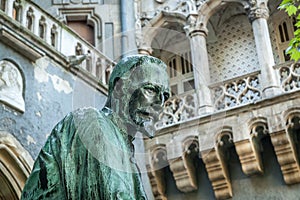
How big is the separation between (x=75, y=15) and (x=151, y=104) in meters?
10.3

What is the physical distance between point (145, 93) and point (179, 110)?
8.51 metres

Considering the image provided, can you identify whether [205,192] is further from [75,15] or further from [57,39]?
[75,15]

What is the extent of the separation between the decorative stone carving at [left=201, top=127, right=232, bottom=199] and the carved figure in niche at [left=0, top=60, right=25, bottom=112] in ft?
12.2

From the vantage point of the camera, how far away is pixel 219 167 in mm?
9477

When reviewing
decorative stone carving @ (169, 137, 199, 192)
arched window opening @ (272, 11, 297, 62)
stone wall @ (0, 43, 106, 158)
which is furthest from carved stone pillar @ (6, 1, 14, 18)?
arched window opening @ (272, 11, 297, 62)

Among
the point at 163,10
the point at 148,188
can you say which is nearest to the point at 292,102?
the point at 148,188

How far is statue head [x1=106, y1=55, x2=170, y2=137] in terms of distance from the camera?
5.75ft

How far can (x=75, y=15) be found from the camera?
463 inches

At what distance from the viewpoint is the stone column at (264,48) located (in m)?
9.52

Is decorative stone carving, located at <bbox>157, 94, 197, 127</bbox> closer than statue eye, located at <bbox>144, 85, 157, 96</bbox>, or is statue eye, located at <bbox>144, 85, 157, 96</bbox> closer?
statue eye, located at <bbox>144, 85, 157, 96</bbox>

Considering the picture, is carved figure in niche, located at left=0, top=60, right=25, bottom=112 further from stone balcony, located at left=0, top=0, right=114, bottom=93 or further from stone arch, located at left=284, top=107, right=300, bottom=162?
stone arch, located at left=284, top=107, right=300, bottom=162

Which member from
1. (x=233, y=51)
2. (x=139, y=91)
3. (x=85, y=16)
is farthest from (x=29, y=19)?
(x=139, y=91)

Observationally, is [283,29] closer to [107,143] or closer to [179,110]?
[179,110]

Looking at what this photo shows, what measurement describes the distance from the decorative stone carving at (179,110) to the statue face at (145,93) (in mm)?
8331
